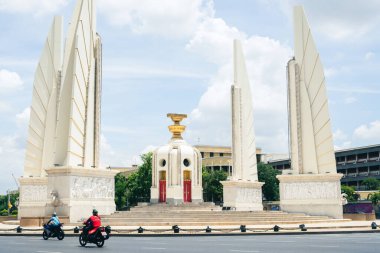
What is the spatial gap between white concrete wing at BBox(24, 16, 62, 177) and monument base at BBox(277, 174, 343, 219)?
18.2m

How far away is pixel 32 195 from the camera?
3888 centimetres

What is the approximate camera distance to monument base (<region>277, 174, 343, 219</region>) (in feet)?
109

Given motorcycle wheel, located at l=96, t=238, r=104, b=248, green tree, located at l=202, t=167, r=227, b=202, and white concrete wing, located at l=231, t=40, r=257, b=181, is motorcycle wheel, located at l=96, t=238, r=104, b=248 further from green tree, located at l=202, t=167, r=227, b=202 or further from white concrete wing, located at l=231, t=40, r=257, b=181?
green tree, located at l=202, t=167, r=227, b=202

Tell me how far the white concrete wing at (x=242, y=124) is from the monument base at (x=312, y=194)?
6.40m

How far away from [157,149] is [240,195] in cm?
942

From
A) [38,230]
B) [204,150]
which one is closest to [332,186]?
[38,230]

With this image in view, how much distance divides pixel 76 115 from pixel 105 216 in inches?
244

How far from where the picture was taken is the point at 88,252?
12.8m

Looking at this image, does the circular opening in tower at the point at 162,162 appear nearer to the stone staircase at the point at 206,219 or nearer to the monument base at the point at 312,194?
the monument base at the point at 312,194

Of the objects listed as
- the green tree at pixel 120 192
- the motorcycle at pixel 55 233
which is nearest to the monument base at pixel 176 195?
the green tree at pixel 120 192

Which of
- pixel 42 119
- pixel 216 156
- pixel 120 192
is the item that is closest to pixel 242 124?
pixel 42 119

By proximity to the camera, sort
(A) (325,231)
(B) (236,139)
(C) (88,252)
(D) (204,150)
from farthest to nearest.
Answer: (D) (204,150) < (B) (236,139) < (A) (325,231) < (C) (88,252)

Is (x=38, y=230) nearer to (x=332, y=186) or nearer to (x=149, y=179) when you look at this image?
(x=332, y=186)

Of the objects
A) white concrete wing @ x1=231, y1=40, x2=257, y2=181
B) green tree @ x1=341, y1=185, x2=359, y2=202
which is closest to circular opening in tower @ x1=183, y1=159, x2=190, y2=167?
white concrete wing @ x1=231, y1=40, x2=257, y2=181
